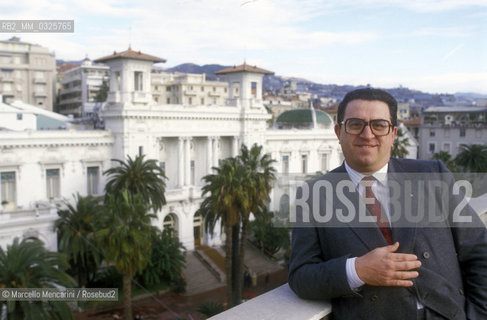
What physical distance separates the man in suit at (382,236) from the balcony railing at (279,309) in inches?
3.3

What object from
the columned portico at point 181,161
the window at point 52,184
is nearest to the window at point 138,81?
the columned portico at point 181,161

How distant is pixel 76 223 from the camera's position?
27.8 meters

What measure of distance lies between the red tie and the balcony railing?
2.40 feet

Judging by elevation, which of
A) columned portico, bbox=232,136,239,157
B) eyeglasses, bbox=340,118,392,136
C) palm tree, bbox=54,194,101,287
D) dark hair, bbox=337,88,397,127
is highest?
dark hair, bbox=337,88,397,127

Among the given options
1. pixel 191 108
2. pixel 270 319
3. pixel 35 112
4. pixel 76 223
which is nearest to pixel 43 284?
pixel 76 223

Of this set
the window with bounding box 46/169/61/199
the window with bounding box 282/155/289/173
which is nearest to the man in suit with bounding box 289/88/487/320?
the window with bounding box 46/169/61/199

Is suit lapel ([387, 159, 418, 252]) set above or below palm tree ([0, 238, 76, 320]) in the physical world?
above

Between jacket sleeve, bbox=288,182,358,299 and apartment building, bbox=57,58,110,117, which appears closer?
jacket sleeve, bbox=288,182,358,299

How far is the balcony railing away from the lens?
3.32 meters

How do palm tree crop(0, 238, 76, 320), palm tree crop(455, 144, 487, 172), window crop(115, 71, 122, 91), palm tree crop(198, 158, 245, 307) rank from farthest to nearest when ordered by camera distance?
palm tree crop(455, 144, 487, 172)
window crop(115, 71, 122, 91)
palm tree crop(198, 158, 245, 307)
palm tree crop(0, 238, 76, 320)

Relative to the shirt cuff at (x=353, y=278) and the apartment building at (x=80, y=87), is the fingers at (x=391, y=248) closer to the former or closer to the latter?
the shirt cuff at (x=353, y=278)

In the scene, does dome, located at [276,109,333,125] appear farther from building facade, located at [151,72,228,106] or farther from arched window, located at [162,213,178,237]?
building facade, located at [151,72,228,106]

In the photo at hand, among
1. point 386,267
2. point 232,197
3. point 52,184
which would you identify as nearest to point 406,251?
point 386,267

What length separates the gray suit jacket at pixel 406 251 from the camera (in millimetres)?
3582
